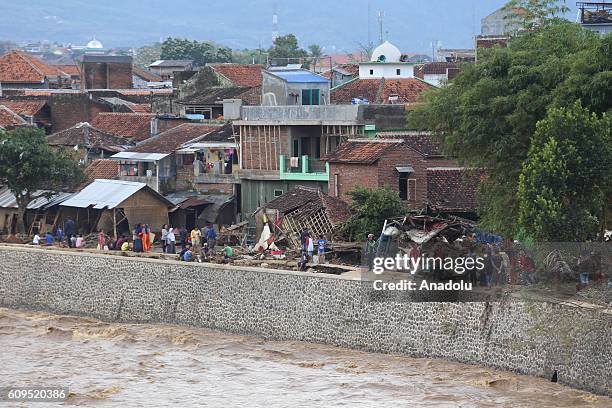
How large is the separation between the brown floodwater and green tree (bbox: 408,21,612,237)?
4265mm

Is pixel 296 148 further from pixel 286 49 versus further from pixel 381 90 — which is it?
pixel 286 49

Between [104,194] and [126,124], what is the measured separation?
11232mm

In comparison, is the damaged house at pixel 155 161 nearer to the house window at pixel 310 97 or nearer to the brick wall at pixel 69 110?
the house window at pixel 310 97

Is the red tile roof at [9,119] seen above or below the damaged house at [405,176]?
above

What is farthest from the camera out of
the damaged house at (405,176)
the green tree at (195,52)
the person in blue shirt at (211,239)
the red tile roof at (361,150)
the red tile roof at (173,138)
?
the green tree at (195,52)

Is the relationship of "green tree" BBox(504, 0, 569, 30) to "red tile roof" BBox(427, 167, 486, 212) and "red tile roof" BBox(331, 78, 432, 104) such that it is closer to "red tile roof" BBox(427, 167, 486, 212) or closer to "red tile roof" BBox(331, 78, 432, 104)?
"red tile roof" BBox(427, 167, 486, 212)

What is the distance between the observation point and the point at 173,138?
136 ft

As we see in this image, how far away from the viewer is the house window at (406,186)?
32281mm

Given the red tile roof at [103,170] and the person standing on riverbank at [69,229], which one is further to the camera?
the red tile roof at [103,170]

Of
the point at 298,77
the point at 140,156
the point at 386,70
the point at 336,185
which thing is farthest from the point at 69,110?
the point at 336,185

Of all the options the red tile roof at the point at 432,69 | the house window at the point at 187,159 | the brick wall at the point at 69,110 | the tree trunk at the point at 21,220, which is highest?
the red tile roof at the point at 432,69

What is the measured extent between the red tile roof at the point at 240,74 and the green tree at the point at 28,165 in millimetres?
17735

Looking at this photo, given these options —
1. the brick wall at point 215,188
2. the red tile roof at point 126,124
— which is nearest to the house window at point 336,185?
the brick wall at point 215,188

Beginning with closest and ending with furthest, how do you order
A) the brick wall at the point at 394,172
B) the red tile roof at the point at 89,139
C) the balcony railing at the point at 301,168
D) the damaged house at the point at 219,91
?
the brick wall at the point at 394,172
the balcony railing at the point at 301,168
the red tile roof at the point at 89,139
the damaged house at the point at 219,91
